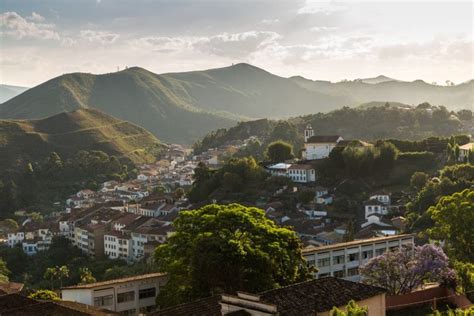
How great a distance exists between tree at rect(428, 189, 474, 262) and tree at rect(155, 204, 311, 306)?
19.8 ft

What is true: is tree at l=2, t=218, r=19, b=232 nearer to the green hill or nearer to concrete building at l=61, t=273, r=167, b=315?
concrete building at l=61, t=273, r=167, b=315

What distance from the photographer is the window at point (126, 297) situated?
23406 millimetres

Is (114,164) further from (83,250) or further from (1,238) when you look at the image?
(83,250)

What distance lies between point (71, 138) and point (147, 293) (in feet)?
292

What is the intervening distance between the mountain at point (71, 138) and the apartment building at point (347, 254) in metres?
74.4

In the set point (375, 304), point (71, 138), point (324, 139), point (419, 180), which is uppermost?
point (71, 138)

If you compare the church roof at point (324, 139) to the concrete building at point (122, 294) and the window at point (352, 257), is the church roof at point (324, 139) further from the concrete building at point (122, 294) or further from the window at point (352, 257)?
the concrete building at point (122, 294)

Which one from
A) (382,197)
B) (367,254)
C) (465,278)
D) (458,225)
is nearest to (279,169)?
(382,197)

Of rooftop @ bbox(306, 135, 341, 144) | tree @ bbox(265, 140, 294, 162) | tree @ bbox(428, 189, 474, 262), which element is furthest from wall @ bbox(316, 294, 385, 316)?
tree @ bbox(265, 140, 294, 162)

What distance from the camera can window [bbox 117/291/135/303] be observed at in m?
23.4

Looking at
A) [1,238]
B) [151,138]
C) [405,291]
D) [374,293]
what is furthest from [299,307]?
[151,138]

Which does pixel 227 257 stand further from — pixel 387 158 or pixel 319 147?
pixel 319 147

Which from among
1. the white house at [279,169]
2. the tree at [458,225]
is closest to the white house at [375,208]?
the white house at [279,169]

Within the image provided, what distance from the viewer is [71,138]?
4309 inches
